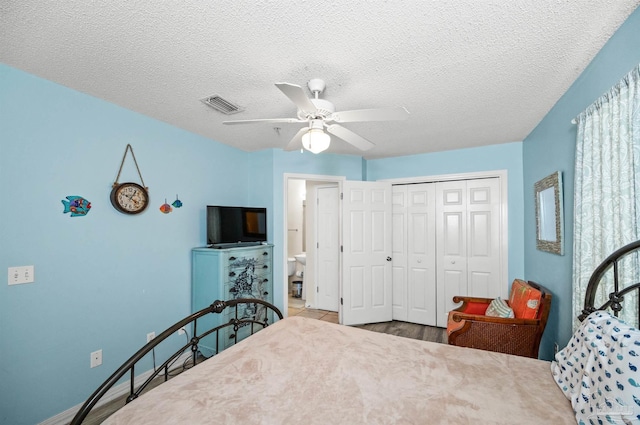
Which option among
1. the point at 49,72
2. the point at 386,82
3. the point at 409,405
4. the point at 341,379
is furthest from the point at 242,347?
the point at 49,72

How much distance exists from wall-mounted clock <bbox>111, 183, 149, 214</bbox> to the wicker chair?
3024 millimetres

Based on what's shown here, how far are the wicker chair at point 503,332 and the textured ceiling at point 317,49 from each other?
1807 mm

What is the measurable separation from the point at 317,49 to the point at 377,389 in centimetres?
175

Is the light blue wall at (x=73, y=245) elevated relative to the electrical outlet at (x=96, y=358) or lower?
elevated

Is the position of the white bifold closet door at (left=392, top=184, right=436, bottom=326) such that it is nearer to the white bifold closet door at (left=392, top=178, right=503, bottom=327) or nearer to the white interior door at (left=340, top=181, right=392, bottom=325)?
the white bifold closet door at (left=392, top=178, right=503, bottom=327)

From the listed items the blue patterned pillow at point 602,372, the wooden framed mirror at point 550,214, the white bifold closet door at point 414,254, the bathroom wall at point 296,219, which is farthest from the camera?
the bathroom wall at point 296,219

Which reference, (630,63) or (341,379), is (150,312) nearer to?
(341,379)

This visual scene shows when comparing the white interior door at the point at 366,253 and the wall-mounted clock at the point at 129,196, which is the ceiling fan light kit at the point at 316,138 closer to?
the wall-mounted clock at the point at 129,196

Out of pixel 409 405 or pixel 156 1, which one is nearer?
pixel 409 405

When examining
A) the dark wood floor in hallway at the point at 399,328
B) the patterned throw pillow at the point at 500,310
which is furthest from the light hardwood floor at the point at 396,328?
the patterned throw pillow at the point at 500,310

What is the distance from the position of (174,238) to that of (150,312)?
2.40 ft

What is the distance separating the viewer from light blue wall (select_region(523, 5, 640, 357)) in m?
1.45

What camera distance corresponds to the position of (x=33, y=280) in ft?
6.35

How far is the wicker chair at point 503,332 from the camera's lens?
2.33m
